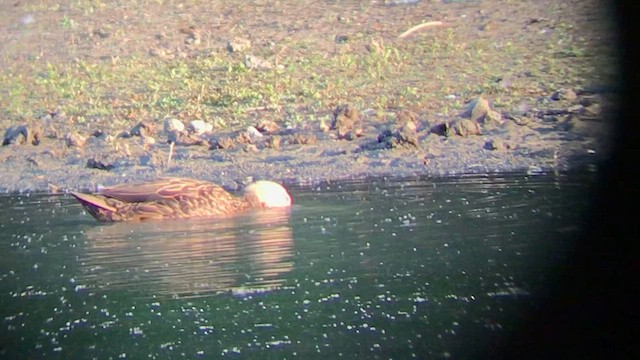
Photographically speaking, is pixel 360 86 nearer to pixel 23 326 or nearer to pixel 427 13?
pixel 427 13

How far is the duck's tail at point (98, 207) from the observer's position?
9305mm

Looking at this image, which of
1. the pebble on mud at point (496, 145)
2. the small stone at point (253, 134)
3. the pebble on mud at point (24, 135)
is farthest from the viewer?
the pebble on mud at point (24, 135)

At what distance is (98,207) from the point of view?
937 centimetres

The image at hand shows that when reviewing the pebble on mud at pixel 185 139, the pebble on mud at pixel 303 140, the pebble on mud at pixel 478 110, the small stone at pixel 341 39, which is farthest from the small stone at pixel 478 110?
the small stone at pixel 341 39

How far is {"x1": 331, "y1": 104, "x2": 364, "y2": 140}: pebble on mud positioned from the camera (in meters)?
11.9

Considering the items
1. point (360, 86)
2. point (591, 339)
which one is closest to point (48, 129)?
point (360, 86)

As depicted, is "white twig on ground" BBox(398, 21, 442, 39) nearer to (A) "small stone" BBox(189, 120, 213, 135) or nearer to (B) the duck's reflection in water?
(A) "small stone" BBox(189, 120, 213, 135)

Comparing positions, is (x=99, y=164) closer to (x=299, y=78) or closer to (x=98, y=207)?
(x=98, y=207)

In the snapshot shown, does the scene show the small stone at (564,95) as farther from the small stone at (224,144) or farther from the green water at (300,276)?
the small stone at (224,144)

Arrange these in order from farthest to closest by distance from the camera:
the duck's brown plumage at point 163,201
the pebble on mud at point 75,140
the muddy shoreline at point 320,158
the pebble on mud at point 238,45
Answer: the pebble on mud at point 238,45, the pebble on mud at point 75,140, the muddy shoreline at point 320,158, the duck's brown plumage at point 163,201

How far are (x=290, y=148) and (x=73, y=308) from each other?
5.15 m

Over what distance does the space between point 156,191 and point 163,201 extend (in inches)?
3.5

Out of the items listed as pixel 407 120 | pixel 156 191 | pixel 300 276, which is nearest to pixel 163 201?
pixel 156 191

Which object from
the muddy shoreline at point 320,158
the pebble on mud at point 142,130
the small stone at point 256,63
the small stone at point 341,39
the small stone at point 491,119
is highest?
the small stone at point 341,39
